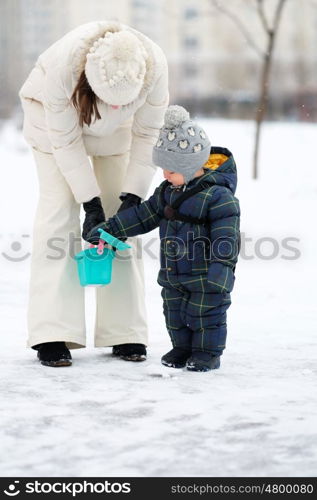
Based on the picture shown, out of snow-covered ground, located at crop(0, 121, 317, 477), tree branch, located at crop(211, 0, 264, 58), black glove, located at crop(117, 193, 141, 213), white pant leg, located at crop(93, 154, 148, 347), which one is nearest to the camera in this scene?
snow-covered ground, located at crop(0, 121, 317, 477)

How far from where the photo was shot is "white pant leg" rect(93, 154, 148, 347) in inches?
184

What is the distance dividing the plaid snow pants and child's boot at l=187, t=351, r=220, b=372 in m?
0.02

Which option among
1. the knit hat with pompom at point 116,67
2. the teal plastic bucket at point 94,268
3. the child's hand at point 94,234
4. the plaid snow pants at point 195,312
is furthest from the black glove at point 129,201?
the knit hat with pompom at point 116,67

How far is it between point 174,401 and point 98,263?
836mm

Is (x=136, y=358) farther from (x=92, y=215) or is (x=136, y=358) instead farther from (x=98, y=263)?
(x=92, y=215)

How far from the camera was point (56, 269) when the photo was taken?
15.0 ft

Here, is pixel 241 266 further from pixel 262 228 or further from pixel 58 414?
pixel 58 414

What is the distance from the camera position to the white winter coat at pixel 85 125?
4.30 m

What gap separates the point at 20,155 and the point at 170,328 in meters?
12.6

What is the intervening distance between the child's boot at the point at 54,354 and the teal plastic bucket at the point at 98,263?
31 centimetres

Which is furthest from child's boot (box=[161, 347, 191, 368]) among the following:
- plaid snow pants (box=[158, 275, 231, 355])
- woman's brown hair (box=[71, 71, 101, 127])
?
woman's brown hair (box=[71, 71, 101, 127])

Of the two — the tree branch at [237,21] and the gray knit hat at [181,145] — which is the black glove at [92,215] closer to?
the gray knit hat at [181,145]

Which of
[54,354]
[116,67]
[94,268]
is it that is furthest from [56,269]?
[116,67]

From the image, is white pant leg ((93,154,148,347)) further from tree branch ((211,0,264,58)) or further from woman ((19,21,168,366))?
tree branch ((211,0,264,58))
